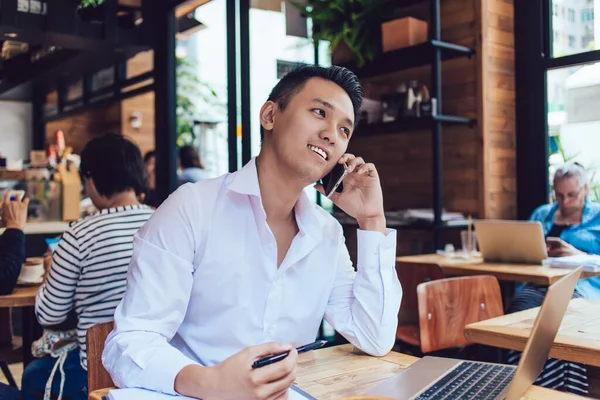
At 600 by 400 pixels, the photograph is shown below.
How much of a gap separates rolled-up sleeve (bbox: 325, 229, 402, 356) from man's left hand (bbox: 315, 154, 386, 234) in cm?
4

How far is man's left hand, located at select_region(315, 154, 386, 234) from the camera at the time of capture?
4.75 ft

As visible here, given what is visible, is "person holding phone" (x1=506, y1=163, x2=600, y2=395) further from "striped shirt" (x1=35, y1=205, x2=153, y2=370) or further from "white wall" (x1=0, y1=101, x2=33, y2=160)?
"white wall" (x1=0, y1=101, x2=33, y2=160)

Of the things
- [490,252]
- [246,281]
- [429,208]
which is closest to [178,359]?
[246,281]

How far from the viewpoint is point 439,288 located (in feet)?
7.24

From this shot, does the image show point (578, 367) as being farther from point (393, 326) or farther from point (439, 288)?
point (393, 326)

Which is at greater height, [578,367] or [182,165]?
[182,165]

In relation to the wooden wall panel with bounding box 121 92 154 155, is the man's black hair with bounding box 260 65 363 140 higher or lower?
lower

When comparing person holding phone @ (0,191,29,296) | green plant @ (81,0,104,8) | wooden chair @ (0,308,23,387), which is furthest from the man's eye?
green plant @ (81,0,104,8)

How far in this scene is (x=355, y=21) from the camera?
4234mm

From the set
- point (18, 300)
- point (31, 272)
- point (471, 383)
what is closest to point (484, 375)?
point (471, 383)

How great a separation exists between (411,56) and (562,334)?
270 cm

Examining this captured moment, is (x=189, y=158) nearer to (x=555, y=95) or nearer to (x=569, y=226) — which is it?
(x=555, y=95)

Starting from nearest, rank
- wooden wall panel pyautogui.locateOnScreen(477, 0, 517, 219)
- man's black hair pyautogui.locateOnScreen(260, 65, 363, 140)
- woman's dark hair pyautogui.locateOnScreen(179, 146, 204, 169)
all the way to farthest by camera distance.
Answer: man's black hair pyautogui.locateOnScreen(260, 65, 363, 140) → wooden wall panel pyautogui.locateOnScreen(477, 0, 517, 219) → woman's dark hair pyautogui.locateOnScreen(179, 146, 204, 169)

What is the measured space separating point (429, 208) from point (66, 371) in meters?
3.02
